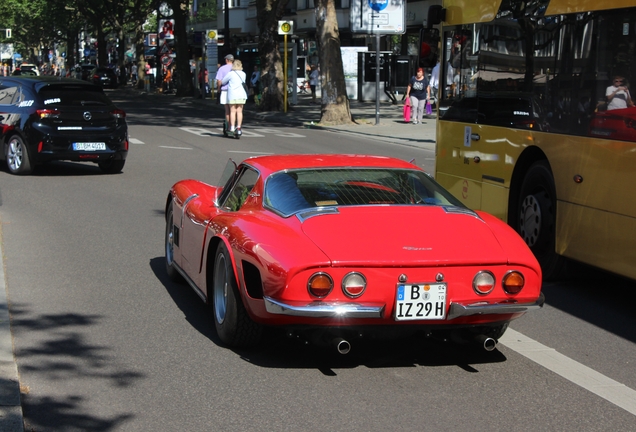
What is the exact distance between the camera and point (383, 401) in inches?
199

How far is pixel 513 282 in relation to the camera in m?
5.47

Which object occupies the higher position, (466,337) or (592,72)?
(592,72)

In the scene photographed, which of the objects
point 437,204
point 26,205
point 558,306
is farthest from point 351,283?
point 26,205

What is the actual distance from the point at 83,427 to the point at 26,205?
8.54 m

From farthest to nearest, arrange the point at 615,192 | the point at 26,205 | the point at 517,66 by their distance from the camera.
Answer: the point at 26,205, the point at 517,66, the point at 615,192

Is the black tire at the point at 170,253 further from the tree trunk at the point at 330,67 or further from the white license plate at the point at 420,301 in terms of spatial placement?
the tree trunk at the point at 330,67

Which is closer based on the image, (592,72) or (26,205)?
(592,72)

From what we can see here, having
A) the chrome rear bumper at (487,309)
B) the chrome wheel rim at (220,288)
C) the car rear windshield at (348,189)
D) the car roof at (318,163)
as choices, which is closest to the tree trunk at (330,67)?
the car roof at (318,163)

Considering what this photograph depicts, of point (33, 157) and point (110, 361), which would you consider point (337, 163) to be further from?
point (33, 157)

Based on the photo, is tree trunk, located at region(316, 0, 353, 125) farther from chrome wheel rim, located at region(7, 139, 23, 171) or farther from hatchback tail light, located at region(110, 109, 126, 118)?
chrome wheel rim, located at region(7, 139, 23, 171)

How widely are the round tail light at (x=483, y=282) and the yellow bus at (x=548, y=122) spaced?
6.82ft

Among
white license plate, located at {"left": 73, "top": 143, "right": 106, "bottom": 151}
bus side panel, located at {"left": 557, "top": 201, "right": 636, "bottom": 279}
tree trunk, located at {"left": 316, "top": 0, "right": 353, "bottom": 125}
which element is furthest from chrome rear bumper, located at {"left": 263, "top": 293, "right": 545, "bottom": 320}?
tree trunk, located at {"left": 316, "top": 0, "right": 353, "bottom": 125}

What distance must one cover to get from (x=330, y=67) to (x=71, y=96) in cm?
1519

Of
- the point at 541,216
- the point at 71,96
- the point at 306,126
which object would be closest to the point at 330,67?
the point at 306,126
